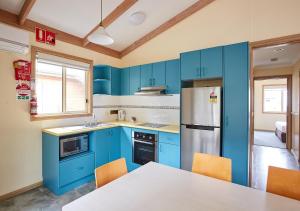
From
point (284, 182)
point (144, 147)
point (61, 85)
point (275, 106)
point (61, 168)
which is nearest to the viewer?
point (284, 182)

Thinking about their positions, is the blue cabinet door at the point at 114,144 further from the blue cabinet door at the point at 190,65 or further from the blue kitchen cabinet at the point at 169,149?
the blue cabinet door at the point at 190,65

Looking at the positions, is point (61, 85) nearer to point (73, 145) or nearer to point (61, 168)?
point (73, 145)

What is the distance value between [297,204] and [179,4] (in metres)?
3.02

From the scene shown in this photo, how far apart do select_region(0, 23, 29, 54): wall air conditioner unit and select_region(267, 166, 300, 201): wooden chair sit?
326 centimetres

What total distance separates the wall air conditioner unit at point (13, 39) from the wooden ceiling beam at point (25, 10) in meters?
0.15

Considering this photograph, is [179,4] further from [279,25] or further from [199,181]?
[199,181]

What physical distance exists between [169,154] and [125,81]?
1892 millimetres

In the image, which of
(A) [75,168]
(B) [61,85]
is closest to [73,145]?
(A) [75,168]

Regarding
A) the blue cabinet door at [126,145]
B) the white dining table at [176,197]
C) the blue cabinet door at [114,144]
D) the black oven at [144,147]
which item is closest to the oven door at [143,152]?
the black oven at [144,147]

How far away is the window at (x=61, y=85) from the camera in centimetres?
282

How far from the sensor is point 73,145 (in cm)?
273

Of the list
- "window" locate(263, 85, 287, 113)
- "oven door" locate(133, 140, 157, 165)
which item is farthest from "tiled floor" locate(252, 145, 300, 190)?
"window" locate(263, 85, 287, 113)

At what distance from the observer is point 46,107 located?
2.93m

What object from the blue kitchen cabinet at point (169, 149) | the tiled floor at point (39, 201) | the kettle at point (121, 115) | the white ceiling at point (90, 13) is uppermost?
the white ceiling at point (90, 13)
